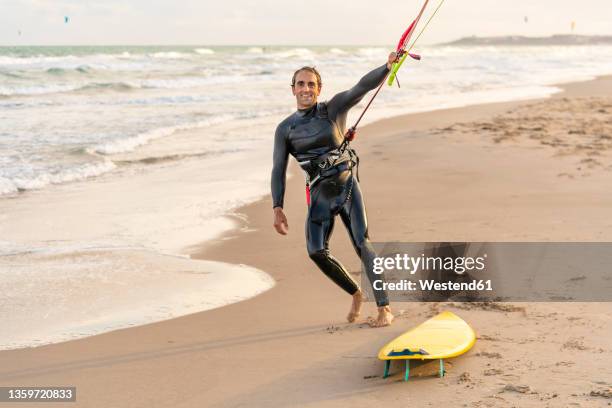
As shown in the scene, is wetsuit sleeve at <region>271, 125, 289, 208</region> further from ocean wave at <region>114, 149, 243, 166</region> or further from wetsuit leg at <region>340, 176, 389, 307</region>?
ocean wave at <region>114, 149, 243, 166</region>

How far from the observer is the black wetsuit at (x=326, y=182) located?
4789mm

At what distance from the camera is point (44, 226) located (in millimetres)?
7875

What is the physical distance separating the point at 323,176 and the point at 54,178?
6.75 metres

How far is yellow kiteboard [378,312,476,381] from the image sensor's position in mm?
3904

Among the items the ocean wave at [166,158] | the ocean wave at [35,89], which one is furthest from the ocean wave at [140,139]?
the ocean wave at [35,89]

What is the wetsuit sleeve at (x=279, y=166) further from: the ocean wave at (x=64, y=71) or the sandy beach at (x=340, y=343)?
the ocean wave at (x=64, y=71)

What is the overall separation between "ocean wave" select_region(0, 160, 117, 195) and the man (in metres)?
6.13

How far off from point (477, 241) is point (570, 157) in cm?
468

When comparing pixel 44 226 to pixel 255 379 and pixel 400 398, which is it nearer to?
pixel 255 379

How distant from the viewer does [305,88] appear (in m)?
4.78

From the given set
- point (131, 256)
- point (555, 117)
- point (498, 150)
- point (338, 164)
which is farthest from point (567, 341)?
point (555, 117)

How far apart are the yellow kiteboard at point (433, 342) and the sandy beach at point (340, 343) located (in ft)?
0.28

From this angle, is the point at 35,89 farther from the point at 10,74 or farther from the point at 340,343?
the point at 340,343

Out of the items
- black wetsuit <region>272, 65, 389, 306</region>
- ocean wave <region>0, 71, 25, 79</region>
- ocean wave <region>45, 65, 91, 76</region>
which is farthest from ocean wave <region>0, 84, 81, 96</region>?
black wetsuit <region>272, 65, 389, 306</region>
